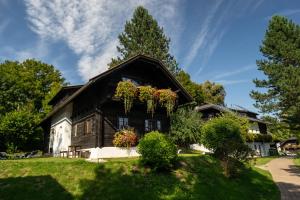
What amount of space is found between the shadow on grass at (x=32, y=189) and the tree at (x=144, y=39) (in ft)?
125

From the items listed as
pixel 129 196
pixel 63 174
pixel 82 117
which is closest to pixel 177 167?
pixel 129 196

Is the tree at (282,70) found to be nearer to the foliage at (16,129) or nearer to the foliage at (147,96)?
the foliage at (147,96)

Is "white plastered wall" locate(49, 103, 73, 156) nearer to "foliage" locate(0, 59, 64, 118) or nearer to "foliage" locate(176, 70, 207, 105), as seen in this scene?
"foliage" locate(0, 59, 64, 118)

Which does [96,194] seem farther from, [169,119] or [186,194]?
[169,119]

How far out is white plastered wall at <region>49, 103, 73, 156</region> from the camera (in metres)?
26.0

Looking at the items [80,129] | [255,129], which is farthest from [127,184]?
[255,129]

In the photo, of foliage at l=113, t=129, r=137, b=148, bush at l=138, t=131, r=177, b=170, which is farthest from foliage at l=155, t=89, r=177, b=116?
bush at l=138, t=131, r=177, b=170

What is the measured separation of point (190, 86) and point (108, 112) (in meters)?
30.6

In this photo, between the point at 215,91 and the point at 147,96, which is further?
the point at 215,91

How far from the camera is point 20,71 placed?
4428cm

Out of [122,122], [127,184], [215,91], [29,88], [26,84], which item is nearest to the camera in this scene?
[127,184]

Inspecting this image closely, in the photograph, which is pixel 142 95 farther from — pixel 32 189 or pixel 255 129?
pixel 255 129

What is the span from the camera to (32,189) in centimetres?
1062

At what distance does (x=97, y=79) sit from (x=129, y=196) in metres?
10.2
